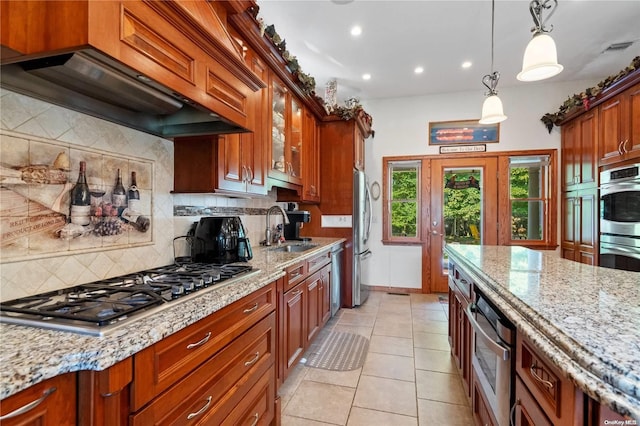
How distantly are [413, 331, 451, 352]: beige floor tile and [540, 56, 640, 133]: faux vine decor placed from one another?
10.2ft

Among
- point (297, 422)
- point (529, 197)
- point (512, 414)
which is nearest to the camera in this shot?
point (512, 414)

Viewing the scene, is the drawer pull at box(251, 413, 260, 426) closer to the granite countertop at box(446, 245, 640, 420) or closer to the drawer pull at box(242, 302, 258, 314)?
the drawer pull at box(242, 302, 258, 314)

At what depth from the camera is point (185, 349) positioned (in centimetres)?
101

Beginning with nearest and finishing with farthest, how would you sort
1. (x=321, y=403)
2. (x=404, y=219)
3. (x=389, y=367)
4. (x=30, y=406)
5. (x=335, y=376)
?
(x=30, y=406) → (x=321, y=403) → (x=335, y=376) → (x=389, y=367) → (x=404, y=219)

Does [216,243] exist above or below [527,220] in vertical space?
below

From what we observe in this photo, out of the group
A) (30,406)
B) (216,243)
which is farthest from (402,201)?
(30,406)

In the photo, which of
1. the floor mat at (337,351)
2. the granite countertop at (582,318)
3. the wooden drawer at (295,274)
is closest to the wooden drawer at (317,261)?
the wooden drawer at (295,274)

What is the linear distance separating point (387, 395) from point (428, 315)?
180 centimetres

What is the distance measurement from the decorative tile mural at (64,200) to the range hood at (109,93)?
189 mm

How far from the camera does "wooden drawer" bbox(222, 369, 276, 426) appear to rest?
1.30 m

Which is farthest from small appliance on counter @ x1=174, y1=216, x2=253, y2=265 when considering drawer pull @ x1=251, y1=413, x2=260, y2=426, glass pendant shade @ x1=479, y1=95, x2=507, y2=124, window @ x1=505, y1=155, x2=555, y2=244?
window @ x1=505, y1=155, x2=555, y2=244

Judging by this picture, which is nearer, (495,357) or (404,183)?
(495,357)

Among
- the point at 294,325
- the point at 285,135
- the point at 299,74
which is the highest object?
the point at 299,74

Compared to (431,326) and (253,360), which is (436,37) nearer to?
(431,326)
